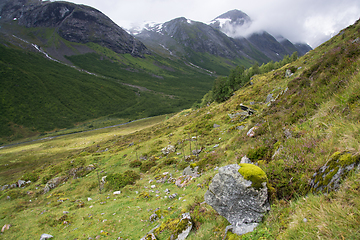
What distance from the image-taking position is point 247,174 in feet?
17.2

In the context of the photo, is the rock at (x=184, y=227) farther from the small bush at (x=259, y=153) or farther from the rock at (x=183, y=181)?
the rock at (x=183, y=181)

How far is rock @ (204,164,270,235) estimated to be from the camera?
4.88 m

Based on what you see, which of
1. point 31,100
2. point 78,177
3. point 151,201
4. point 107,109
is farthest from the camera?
point 107,109

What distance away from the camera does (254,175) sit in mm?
5156

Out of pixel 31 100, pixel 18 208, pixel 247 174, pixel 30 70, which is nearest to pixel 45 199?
pixel 18 208

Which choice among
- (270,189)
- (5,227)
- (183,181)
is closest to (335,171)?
(270,189)

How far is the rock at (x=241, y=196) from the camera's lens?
4.88 m

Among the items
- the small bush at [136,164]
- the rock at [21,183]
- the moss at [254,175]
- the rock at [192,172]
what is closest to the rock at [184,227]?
the moss at [254,175]

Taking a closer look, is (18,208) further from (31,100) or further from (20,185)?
(31,100)

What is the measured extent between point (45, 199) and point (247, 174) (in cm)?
2393

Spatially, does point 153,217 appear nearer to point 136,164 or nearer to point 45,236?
point 45,236

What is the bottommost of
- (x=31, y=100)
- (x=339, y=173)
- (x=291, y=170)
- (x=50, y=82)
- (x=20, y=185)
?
(x=20, y=185)

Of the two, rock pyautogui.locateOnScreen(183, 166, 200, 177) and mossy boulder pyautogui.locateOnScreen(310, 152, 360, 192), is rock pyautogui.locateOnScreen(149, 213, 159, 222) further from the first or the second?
mossy boulder pyautogui.locateOnScreen(310, 152, 360, 192)

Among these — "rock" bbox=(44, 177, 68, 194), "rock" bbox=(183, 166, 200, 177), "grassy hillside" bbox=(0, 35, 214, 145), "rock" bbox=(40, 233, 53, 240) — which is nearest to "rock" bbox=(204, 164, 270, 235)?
"rock" bbox=(183, 166, 200, 177)
